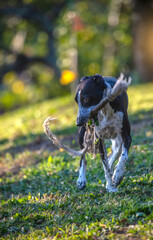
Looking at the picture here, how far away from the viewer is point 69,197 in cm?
482

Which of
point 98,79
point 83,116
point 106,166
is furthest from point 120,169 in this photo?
point 98,79

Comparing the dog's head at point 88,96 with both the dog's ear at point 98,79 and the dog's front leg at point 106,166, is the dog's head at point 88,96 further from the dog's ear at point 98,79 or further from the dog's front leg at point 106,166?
the dog's front leg at point 106,166

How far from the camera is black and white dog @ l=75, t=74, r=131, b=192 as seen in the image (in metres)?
4.22

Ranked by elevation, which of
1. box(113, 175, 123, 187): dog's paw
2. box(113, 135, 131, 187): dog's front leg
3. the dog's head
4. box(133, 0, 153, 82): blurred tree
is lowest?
box(113, 175, 123, 187): dog's paw

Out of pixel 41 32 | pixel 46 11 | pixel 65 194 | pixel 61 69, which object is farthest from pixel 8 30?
pixel 65 194

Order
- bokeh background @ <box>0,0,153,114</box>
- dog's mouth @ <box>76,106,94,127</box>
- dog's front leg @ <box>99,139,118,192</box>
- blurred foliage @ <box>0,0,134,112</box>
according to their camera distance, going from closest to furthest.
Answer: dog's mouth @ <box>76,106,94,127</box> → dog's front leg @ <box>99,139,118,192</box> → bokeh background @ <box>0,0,153,114</box> → blurred foliage @ <box>0,0,134,112</box>

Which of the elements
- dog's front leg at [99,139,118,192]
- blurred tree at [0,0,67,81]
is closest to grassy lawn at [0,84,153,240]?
dog's front leg at [99,139,118,192]

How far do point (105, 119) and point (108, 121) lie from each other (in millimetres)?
50

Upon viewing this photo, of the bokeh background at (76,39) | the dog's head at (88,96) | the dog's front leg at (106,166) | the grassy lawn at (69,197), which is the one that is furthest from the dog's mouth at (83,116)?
the bokeh background at (76,39)

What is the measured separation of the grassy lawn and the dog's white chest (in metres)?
0.60

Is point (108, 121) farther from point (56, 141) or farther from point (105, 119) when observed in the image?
point (56, 141)

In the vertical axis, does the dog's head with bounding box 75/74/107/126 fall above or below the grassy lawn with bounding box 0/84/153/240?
above

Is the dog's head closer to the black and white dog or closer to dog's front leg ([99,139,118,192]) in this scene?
the black and white dog

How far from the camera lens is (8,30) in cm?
2209
